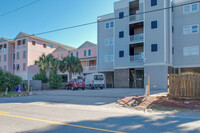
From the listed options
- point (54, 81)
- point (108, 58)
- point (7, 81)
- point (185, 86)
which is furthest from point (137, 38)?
point (7, 81)

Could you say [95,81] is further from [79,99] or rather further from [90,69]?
[79,99]

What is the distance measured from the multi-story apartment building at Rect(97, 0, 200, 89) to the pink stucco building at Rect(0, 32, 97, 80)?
8.22m

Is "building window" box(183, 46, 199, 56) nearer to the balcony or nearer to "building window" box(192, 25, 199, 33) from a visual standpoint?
"building window" box(192, 25, 199, 33)

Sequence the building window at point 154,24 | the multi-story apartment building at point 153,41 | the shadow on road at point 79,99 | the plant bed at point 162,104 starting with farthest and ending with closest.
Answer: the building window at point 154,24, the multi-story apartment building at point 153,41, the shadow on road at point 79,99, the plant bed at point 162,104

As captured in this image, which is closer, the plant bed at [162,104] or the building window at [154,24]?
the plant bed at [162,104]

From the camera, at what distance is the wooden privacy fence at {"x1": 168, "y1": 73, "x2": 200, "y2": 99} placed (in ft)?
36.8

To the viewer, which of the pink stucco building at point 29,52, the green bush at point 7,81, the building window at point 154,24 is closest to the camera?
the green bush at point 7,81

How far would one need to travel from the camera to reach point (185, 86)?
11477mm

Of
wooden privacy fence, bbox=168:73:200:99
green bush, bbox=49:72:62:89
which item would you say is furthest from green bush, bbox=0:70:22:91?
wooden privacy fence, bbox=168:73:200:99

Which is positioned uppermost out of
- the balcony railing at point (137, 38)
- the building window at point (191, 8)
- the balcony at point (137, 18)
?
the building window at point (191, 8)

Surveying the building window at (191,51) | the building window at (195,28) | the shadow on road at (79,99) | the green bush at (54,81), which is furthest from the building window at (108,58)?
the shadow on road at (79,99)

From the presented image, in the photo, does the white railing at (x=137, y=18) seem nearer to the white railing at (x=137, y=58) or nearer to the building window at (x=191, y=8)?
the white railing at (x=137, y=58)

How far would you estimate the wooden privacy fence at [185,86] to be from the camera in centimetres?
1122

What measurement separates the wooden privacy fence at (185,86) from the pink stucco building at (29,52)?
28.1 meters
